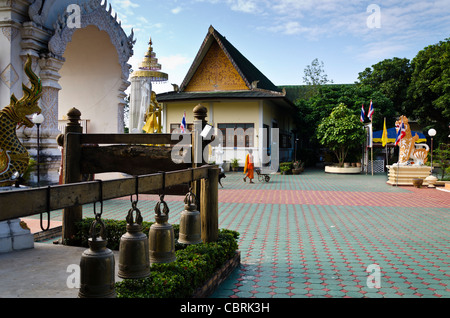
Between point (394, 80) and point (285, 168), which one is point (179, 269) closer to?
point (285, 168)

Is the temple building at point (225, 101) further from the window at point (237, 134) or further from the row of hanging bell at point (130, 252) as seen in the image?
the row of hanging bell at point (130, 252)

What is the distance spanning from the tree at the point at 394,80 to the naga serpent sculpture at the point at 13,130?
3084 centimetres

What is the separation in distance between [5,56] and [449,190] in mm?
16001

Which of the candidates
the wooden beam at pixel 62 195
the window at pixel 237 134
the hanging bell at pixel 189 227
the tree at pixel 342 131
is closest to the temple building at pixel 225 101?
the window at pixel 237 134

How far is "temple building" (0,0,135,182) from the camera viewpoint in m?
9.74

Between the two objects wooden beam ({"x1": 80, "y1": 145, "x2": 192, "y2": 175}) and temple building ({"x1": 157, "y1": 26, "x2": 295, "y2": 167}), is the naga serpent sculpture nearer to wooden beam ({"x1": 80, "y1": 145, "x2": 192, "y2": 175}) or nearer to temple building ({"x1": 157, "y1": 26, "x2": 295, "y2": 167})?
wooden beam ({"x1": 80, "y1": 145, "x2": 192, "y2": 175})

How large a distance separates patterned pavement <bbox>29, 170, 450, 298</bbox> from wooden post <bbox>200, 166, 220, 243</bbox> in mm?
647

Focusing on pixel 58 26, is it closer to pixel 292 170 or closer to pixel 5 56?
pixel 5 56

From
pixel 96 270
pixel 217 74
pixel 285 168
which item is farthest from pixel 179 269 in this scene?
pixel 217 74

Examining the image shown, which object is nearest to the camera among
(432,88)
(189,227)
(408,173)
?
(189,227)

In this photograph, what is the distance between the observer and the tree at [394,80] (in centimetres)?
3206

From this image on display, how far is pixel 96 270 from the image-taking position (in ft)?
7.41

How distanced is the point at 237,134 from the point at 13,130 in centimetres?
1906

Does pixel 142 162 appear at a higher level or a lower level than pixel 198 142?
lower
